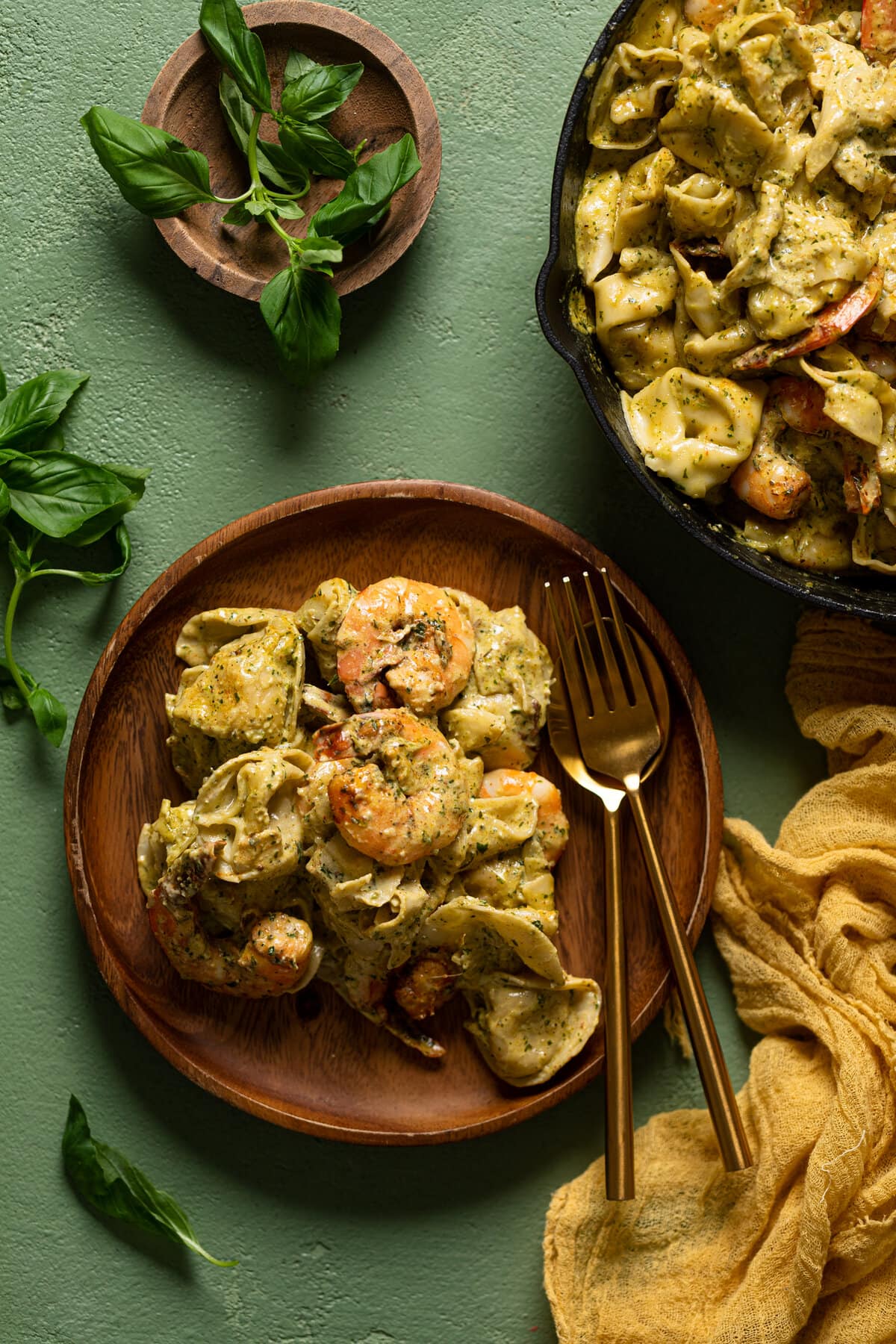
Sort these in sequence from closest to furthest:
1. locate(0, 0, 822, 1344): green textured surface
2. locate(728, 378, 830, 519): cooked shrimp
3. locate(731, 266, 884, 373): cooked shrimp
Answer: locate(731, 266, 884, 373): cooked shrimp, locate(728, 378, 830, 519): cooked shrimp, locate(0, 0, 822, 1344): green textured surface

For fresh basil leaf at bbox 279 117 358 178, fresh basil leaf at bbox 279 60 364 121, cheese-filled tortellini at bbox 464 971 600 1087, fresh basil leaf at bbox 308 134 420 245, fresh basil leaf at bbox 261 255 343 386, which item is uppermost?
fresh basil leaf at bbox 279 60 364 121

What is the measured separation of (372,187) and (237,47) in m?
0.38

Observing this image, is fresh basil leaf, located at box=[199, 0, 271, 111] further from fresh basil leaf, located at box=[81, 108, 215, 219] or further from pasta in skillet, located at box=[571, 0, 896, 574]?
pasta in skillet, located at box=[571, 0, 896, 574]

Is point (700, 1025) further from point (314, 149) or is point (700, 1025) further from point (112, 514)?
point (314, 149)

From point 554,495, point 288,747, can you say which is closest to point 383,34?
point 554,495

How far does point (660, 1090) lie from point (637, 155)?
6.38 feet

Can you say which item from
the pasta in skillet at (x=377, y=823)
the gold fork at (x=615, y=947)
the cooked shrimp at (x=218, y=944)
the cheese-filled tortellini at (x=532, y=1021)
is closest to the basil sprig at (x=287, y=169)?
the pasta in skillet at (x=377, y=823)

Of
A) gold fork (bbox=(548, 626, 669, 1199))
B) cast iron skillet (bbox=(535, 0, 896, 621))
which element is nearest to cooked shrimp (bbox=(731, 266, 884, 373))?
cast iron skillet (bbox=(535, 0, 896, 621))

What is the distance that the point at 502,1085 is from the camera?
8.10 feet

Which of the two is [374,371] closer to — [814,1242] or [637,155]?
[637,155]

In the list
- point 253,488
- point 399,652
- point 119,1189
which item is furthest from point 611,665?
point 119,1189

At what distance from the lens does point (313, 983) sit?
2.49 meters

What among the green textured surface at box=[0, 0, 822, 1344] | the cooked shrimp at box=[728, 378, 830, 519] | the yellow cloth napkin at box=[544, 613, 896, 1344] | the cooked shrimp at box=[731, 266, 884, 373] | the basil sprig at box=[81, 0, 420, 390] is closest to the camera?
the cooked shrimp at box=[731, 266, 884, 373]

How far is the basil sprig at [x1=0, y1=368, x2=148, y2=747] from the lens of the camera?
7.98 ft
